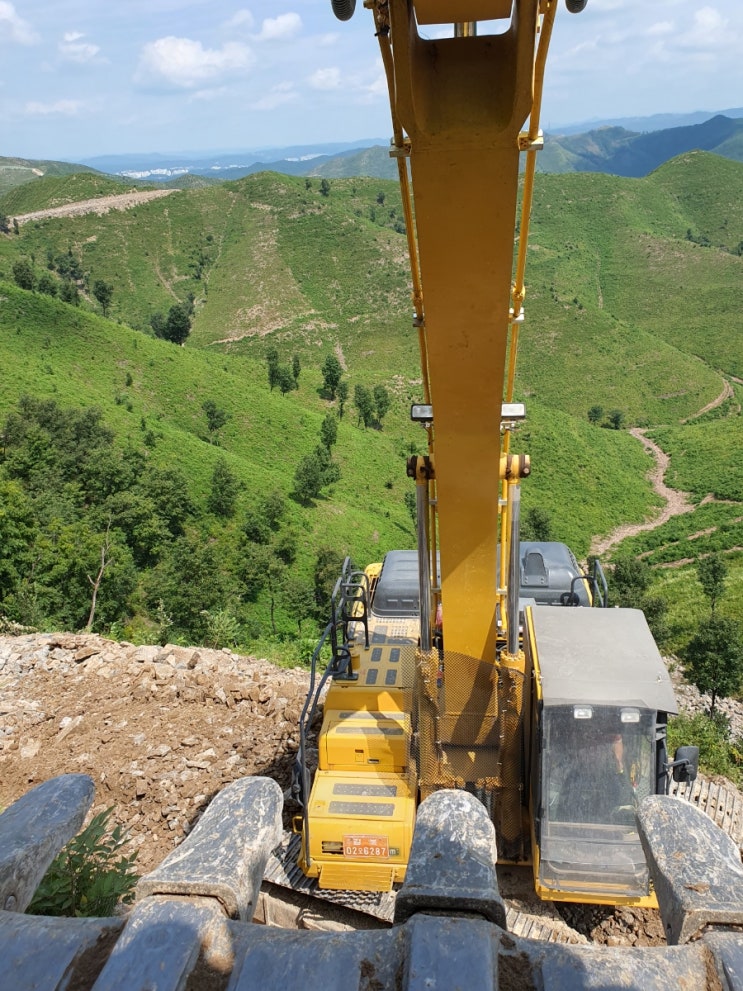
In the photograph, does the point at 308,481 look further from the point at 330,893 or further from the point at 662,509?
the point at 330,893

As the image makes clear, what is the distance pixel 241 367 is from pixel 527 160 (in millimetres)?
57744

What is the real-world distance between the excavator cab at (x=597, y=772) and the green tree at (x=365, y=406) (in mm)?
51625

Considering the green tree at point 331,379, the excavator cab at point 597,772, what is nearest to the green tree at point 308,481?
the green tree at point 331,379

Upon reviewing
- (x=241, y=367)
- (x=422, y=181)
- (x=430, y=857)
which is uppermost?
(x=422, y=181)

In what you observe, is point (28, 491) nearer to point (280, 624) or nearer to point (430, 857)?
point (280, 624)

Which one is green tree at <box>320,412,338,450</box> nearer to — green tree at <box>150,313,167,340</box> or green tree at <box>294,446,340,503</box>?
green tree at <box>294,446,340,503</box>

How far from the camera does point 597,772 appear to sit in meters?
6.59

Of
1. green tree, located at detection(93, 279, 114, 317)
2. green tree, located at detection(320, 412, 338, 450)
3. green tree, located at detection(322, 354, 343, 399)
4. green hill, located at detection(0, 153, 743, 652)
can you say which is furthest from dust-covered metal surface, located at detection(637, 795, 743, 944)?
green tree, located at detection(93, 279, 114, 317)

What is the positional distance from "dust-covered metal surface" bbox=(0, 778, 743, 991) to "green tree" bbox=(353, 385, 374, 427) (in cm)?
5638

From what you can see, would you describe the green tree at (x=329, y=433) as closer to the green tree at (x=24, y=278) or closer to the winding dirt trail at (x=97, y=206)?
the green tree at (x=24, y=278)

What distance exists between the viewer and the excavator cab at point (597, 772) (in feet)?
21.1

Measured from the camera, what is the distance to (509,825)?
24.1 ft

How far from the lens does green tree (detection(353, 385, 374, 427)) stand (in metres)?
57.6

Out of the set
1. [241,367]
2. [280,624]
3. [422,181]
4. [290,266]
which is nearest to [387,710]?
[422,181]
